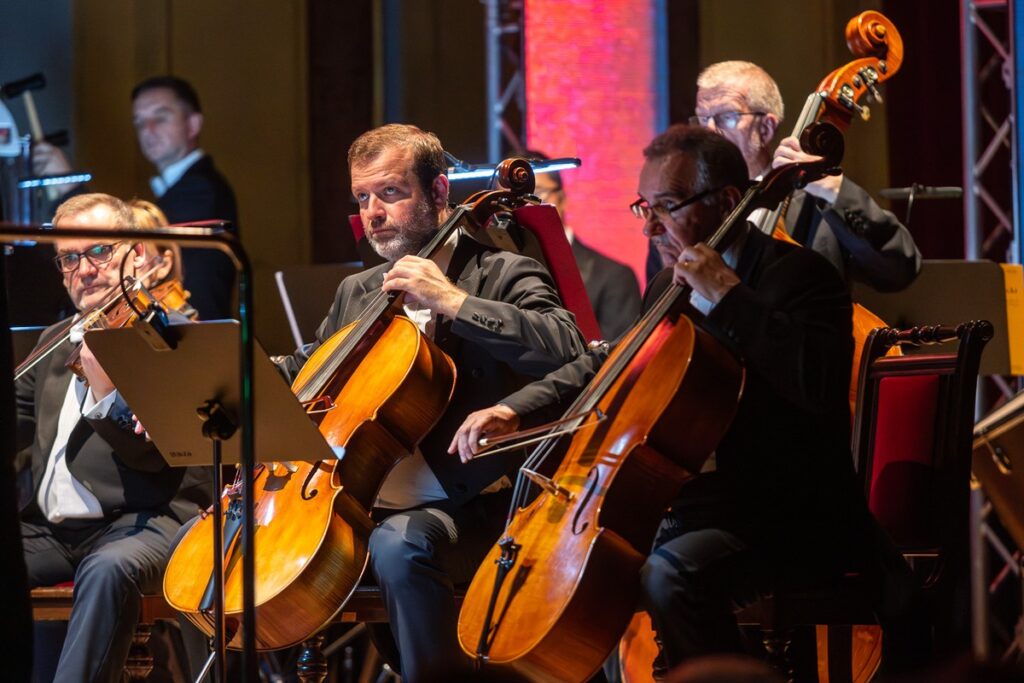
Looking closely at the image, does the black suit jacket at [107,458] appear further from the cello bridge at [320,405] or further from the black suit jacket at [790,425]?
the black suit jacket at [790,425]

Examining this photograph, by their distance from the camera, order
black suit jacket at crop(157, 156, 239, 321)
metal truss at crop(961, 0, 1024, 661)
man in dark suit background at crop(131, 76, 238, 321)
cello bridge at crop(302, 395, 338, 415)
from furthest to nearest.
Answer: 1. man in dark suit background at crop(131, 76, 238, 321)
2. black suit jacket at crop(157, 156, 239, 321)
3. metal truss at crop(961, 0, 1024, 661)
4. cello bridge at crop(302, 395, 338, 415)

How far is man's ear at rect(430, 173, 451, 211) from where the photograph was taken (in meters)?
3.27

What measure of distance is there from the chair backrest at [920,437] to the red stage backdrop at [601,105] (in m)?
2.95

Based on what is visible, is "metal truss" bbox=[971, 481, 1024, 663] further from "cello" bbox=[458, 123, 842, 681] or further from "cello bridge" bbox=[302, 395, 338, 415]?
"cello bridge" bbox=[302, 395, 338, 415]

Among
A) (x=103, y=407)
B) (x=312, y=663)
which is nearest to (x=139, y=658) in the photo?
(x=312, y=663)

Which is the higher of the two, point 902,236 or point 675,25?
point 675,25

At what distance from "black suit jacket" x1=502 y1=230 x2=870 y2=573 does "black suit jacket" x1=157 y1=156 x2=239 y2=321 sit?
2812 millimetres

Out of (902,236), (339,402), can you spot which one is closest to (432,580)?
(339,402)

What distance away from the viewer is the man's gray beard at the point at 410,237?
127 inches

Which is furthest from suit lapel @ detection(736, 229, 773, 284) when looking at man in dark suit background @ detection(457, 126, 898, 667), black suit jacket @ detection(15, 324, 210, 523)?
black suit jacket @ detection(15, 324, 210, 523)

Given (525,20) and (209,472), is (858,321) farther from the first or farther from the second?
(525,20)

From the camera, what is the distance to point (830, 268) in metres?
2.62

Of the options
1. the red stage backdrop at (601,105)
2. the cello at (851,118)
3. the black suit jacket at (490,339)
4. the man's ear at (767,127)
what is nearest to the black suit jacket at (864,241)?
the cello at (851,118)

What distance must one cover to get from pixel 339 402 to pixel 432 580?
16.7 inches
